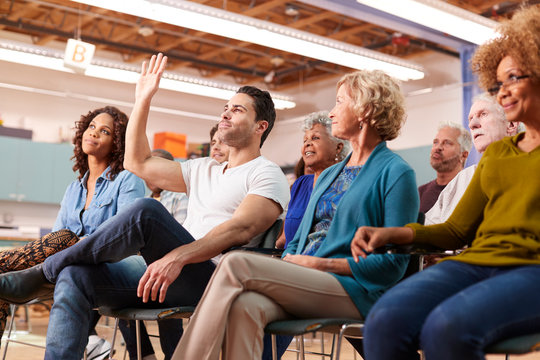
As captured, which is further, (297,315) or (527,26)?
(297,315)

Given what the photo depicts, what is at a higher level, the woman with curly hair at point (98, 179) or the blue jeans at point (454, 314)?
the woman with curly hair at point (98, 179)

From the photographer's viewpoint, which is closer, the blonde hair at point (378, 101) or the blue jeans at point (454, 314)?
the blue jeans at point (454, 314)

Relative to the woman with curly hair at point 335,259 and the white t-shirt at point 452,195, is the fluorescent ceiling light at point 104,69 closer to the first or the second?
the white t-shirt at point 452,195

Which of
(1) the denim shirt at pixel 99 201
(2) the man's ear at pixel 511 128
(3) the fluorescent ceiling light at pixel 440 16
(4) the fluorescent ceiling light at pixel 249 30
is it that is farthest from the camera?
(4) the fluorescent ceiling light at pixel 249 30

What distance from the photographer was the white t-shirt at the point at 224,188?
7.34ft

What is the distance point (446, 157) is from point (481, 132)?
2.85 ft

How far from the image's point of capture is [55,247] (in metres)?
2.32

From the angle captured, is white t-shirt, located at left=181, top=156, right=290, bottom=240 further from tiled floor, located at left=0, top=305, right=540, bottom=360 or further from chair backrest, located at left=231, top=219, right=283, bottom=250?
tiled floor, located at left=0, top=305, right=540, bottom=360

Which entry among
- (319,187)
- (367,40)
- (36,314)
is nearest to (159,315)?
(319,187)

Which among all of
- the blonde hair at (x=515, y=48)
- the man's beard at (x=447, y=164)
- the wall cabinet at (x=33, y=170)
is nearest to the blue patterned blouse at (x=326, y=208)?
the blonde hair at (x=515, y=48)

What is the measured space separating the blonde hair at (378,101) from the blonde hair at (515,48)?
0.35m

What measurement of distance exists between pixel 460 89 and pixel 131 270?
7.57 m

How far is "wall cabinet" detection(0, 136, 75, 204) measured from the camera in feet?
27.9

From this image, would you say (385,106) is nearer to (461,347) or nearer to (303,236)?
(303,236)
